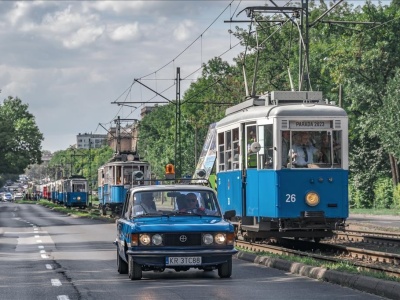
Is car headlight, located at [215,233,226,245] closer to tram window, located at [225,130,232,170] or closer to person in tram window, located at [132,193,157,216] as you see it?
person in tram window, located at [132,193,157,216]

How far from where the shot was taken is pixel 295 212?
78.0 ft

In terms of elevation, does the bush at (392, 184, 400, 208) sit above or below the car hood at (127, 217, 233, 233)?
above

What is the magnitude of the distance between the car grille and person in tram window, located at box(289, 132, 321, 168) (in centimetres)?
774

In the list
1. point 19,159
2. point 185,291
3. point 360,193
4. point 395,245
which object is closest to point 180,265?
point 185,291

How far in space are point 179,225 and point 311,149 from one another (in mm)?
8003

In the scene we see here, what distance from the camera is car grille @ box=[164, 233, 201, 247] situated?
53.9 ft

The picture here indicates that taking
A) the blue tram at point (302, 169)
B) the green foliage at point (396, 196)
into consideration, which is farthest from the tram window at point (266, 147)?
the green foliage at point (396, 196)

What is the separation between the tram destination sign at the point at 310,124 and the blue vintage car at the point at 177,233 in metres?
6.46

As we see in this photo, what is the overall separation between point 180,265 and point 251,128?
30.3 feet

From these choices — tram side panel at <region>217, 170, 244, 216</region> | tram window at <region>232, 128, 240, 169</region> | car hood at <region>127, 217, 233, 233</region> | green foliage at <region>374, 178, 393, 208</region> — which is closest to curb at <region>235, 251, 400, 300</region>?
car hood at <region>127, 217, 233, 233</region>

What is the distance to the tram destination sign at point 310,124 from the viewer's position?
23.8 metres

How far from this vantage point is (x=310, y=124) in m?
23.9

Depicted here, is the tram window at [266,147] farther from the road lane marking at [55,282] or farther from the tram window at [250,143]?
the road lane marking at [55,282]

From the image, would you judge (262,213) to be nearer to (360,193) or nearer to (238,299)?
(238,299)
